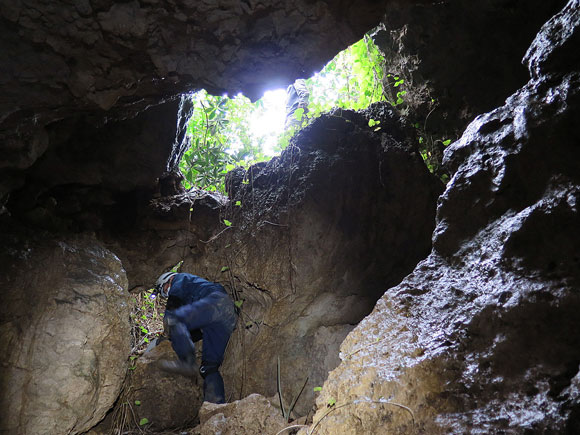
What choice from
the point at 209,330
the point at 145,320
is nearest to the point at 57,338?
the point at 209,330

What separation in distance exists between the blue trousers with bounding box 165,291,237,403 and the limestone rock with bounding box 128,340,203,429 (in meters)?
0.20

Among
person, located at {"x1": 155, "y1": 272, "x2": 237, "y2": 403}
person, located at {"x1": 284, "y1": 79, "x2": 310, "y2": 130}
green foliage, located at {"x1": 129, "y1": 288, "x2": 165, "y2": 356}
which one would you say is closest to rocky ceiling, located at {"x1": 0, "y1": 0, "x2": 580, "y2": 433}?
person, located at {"x1": 155, "y1": 272, "x2": 237, "y2": 403}

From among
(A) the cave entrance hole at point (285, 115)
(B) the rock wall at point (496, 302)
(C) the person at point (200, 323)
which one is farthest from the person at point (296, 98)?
(B) the rock wall at point (496, 302)

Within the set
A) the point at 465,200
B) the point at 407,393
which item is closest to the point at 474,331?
the point at 407,393

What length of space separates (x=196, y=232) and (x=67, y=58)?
2.70 metres

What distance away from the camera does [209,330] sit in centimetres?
445

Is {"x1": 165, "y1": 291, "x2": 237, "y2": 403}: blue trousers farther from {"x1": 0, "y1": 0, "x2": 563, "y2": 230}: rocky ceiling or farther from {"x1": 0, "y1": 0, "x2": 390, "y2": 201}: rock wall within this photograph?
{"x1": 0, "y1": 0, "x2": 390, "y2": 201}: rock wall

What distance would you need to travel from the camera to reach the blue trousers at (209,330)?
4211 mm

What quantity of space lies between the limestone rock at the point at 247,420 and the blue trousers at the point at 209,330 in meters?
0.93

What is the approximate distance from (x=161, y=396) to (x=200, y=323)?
86 cm

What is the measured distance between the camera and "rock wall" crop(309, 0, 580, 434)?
1.48m

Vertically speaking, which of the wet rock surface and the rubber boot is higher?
the wet rock surface

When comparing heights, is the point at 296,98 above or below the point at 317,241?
above

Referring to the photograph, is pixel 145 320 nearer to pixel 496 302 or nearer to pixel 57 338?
pixel 57 338
